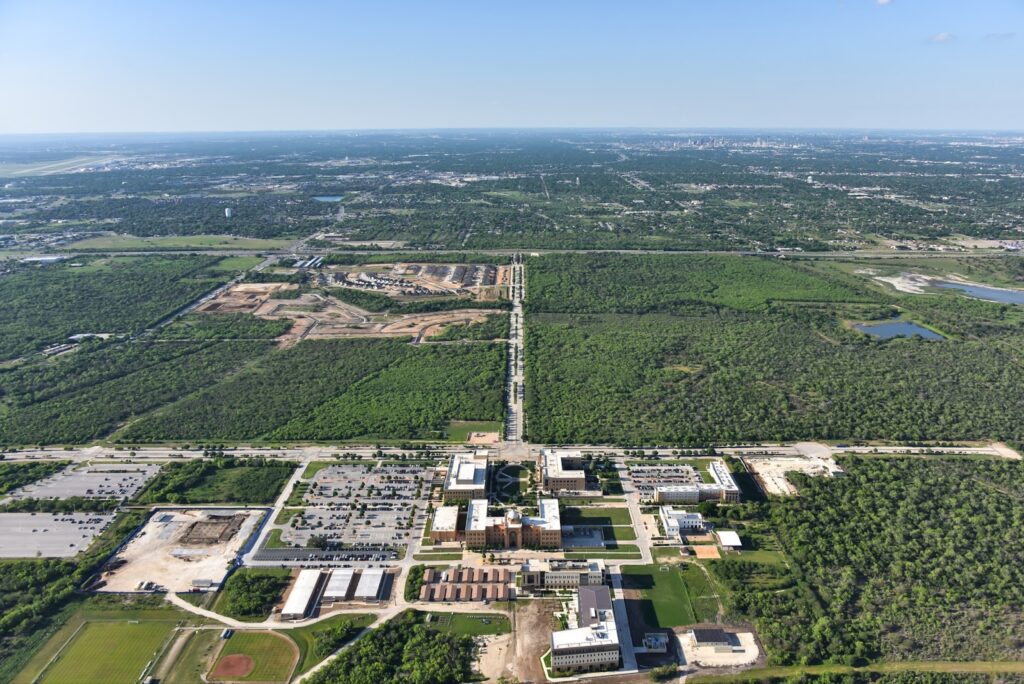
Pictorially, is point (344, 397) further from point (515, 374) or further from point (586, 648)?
point (586, 648)

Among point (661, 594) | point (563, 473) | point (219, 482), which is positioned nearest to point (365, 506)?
point (219, 482)

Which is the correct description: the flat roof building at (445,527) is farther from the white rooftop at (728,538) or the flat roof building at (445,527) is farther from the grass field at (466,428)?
the white rooftop at (728,538)

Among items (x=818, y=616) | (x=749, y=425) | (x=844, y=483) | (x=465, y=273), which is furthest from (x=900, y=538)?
(x=465, y=273)

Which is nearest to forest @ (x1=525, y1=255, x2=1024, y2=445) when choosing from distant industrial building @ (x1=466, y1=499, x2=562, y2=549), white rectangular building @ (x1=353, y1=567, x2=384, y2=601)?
distant industrial building @ (x1=466, y1=499, x2=562, y2=549)

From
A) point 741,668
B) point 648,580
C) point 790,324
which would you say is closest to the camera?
point 741,668

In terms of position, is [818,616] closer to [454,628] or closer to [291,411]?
[454,628]

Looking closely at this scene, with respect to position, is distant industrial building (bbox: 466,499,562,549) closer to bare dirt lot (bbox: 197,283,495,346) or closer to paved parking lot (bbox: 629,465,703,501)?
paved parking lot (bbox: 629,465,703,501)
